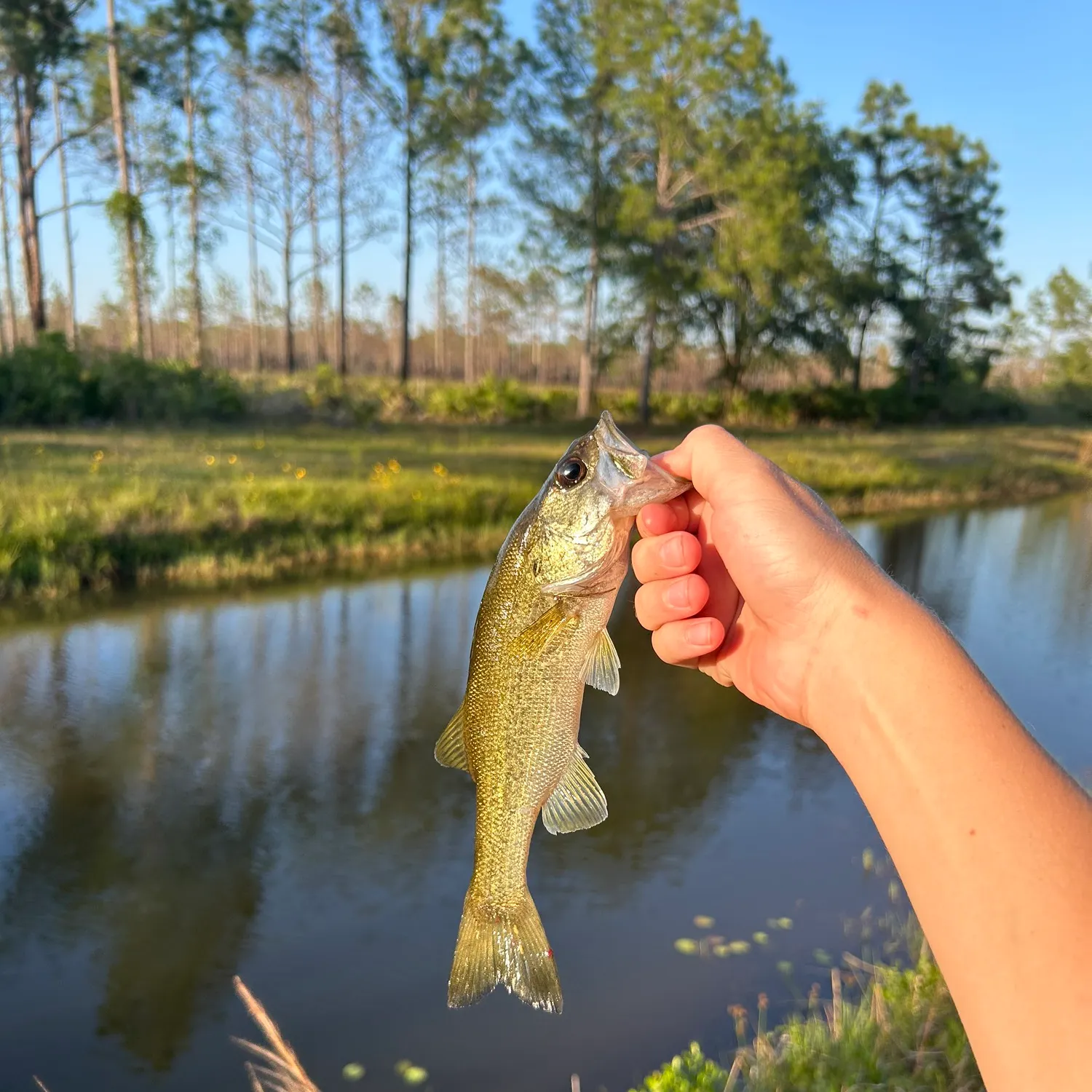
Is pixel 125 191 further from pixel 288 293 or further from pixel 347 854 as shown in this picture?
pixel 347 854

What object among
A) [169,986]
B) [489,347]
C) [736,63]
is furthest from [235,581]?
[489,347]

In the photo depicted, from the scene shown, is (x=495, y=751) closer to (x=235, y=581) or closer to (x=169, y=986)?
(x=169, y=986)

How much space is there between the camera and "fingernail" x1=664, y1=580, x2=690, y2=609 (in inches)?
92.0

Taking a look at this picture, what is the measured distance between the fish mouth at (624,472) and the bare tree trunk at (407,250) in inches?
920

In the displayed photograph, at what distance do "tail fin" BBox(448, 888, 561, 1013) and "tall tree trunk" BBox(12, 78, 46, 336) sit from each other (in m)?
24.5

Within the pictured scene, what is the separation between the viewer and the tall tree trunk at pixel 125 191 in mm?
20453

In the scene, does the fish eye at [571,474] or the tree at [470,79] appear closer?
the fish eye at [571,474]

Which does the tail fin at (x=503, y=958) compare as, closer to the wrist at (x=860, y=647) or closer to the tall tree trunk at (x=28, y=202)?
the wrist at (x=860, y=647)

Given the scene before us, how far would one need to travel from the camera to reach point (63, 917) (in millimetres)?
4828

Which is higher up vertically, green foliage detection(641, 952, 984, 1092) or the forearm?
the forearm

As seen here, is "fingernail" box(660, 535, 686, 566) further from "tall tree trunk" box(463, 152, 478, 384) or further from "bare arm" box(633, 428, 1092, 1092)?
"tall tree trunk" box(463, 152, 478, 384)

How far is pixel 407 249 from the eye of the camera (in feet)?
82.6

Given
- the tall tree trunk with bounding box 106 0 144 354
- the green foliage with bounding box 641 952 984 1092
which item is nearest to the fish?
the green foliage with bounding box 641 952 984 1092

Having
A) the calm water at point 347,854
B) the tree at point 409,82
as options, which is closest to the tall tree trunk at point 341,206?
the tree at point 409,82
